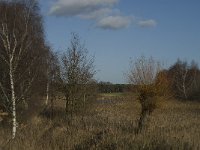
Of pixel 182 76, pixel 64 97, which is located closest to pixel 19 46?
pixel 64 97

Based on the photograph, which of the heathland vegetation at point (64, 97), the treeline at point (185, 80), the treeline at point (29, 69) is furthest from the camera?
the treeline at point (185, 80)

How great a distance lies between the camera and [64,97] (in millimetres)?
35281

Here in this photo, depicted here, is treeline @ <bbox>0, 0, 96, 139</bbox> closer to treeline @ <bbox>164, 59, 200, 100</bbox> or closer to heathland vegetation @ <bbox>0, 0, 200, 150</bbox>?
heathland vegetation @ <bbox>0, 0, 200, 150</bbox>

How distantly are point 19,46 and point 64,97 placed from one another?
374 inches

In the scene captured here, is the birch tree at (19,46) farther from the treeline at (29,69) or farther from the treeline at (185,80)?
the treeline at (185,80)

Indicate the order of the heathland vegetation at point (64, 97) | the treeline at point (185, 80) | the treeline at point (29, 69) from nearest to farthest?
the heathland vegetation at point (64, 97)
the treeline at point (29, 69)
the treeline at point (185, 80)

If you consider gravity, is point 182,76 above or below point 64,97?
above

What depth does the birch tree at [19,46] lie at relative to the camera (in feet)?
83.7

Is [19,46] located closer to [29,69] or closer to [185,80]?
[29,69]

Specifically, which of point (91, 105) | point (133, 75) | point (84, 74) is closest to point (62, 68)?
point (84, 74)

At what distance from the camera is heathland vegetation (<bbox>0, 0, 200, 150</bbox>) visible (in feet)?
57.3

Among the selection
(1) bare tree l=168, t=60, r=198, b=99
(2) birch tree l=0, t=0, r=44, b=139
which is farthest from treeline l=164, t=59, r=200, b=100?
(2) birch tree l=0, t=0, r=44, b=139

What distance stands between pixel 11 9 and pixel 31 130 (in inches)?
350

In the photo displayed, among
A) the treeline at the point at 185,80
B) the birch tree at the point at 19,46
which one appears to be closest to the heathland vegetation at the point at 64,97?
the birch tree at the point at 19,46
